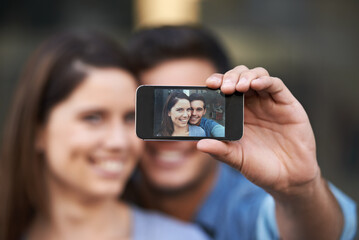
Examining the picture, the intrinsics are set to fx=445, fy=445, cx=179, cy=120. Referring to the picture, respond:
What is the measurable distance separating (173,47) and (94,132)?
606 millimetres

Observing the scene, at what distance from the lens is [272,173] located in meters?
0.99

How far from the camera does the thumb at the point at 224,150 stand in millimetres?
895

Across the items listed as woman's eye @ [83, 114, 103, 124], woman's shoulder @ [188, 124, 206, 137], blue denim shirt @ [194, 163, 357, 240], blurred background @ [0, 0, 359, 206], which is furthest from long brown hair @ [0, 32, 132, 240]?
blurred background @ [0, 0, 359, 206]

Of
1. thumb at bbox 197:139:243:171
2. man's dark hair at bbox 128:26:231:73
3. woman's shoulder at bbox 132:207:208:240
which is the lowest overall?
woman's shoulder at bbox 132:207:208:240

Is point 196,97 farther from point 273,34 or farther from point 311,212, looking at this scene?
point 273,34

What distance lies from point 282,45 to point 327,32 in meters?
0.42

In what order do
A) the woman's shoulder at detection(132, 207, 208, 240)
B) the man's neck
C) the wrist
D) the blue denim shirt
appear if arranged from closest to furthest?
the wrist < the blue denim shirt < the woman's shoulder at detection(132, 207, 208, 240) < the man's neck

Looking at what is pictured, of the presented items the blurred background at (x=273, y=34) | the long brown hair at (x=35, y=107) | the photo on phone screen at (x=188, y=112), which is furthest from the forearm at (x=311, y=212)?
the blurred background at (x=273, y=34)

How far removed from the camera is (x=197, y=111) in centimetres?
97

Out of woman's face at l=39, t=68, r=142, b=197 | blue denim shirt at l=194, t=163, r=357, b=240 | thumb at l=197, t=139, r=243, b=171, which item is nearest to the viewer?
thumb at l=197, t=139, r=243, b=171

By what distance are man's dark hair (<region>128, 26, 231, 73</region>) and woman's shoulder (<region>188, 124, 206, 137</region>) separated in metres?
1.01

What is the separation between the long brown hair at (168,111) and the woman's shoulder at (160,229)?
0.85 m

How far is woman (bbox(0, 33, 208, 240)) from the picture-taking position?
1581mm

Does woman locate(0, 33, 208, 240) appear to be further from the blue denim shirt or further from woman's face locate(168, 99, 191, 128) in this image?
woman's face locate(168, 99, 191, 128)
